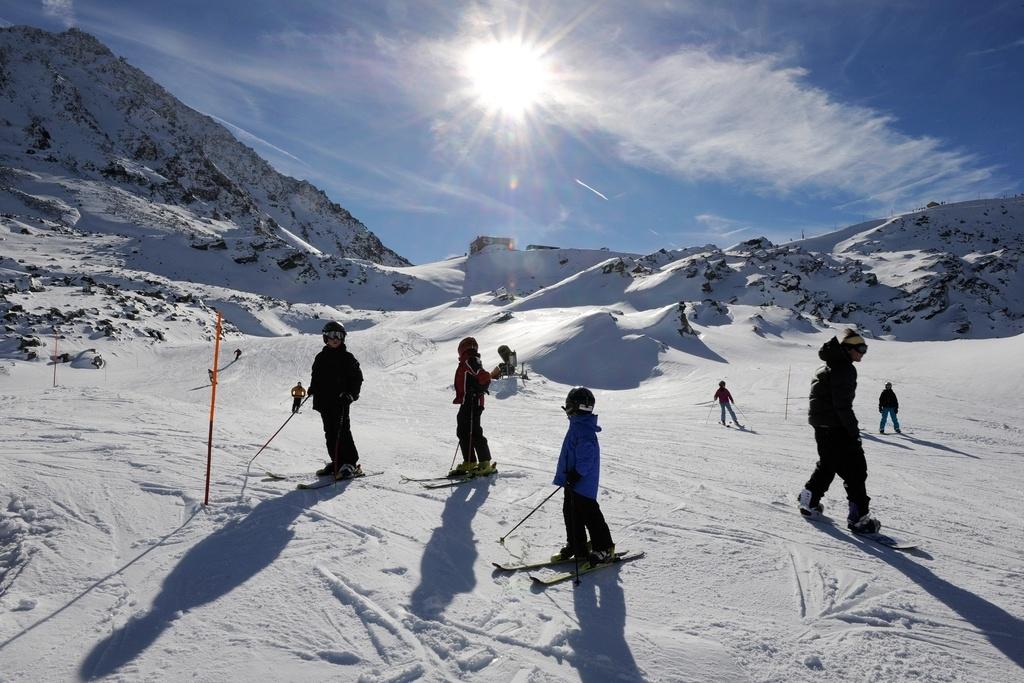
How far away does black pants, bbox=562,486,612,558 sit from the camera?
14.5ft

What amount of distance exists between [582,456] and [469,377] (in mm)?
3210

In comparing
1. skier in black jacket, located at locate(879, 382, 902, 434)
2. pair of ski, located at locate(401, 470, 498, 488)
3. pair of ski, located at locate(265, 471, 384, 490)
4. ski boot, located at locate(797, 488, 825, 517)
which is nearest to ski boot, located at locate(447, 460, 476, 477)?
pair of ski, located at locate(401, 470, 498, 488)

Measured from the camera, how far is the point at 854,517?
5.25m

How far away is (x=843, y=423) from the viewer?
516 centimetres

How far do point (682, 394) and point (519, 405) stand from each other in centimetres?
807

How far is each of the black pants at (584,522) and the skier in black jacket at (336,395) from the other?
3.60 m

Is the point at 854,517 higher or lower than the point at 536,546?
higher

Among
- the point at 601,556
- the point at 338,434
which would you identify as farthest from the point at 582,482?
the point at 338,434

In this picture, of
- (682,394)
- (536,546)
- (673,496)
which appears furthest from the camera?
(682,394)

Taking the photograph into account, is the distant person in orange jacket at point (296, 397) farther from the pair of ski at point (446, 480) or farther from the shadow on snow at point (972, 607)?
the shadow on snow at point (972, 607)

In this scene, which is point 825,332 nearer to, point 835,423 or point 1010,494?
point 1010,494

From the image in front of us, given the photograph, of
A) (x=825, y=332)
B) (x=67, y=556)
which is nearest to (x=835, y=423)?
(x=67, y=556)

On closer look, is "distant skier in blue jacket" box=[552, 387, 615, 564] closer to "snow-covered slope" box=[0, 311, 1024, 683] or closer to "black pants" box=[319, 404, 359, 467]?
"snow-covered slope" box=[0, 311, 1024, 683]

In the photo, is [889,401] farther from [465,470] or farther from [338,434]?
[338,434]
